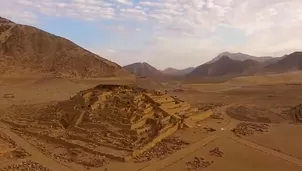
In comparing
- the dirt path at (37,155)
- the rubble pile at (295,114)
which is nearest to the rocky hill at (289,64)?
the rubble pile at (295,114)

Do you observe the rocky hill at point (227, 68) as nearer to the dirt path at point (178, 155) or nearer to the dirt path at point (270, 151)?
the dirt path at point (270, 151)

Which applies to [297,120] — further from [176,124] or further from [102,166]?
[102,166]

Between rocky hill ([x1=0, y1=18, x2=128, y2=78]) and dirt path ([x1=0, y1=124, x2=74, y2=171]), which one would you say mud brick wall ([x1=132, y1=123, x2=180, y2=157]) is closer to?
dirt path ([x1=0, y1=124, x2=74, y2=171])

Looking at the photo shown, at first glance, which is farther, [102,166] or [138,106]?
[138,106]

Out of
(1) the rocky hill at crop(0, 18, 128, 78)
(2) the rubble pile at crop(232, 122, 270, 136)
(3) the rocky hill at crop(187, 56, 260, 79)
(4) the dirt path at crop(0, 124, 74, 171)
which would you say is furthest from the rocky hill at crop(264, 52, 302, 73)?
(4) the dirt path at crop(0, 124, 74, 171)

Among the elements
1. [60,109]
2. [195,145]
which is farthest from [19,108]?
[195,145]

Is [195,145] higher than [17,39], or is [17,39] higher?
[17,39]
